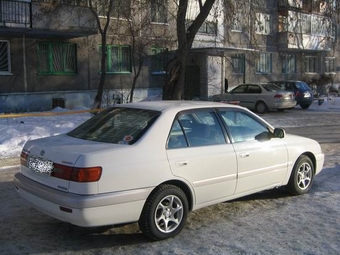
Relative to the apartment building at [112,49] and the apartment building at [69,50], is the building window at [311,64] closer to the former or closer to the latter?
the apartment building at [112,49]

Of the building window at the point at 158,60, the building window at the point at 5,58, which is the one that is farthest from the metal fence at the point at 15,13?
the building window at the point at 158,60

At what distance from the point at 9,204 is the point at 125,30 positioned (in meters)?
16.4

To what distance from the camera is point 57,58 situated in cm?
2086

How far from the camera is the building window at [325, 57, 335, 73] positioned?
127 feet

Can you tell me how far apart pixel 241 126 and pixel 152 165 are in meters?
1.65

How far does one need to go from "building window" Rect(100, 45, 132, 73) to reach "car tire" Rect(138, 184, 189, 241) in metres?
18.7

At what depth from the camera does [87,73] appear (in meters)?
21.9

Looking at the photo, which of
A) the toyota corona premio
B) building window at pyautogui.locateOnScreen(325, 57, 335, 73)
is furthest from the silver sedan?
building window at pyautogui.locateOnScreen(325, 57, 335, 73)

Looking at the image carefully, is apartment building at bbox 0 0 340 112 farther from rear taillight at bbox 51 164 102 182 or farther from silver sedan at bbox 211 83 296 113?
rear taillight at bbox 51 164 102 182

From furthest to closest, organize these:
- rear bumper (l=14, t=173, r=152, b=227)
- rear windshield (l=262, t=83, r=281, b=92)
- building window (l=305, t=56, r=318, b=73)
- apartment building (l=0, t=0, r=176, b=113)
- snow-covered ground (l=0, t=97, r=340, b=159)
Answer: building window (l=305, t=56, r=318, b=73) < rear windshield (l=262, t=83, r=281, b=92) < apartment building (l=0, t=0, r=176, b=113) < snow-covered ground (l=0, t=97, r=340, b=159) < rear bumper (l=14, t=173, r=152, b=227)

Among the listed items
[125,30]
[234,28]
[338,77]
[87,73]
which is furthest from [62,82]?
[338,77]

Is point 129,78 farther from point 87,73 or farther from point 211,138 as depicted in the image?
point 211,138

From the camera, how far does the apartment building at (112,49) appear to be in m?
18.0

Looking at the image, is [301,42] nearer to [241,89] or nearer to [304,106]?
[304,106]
